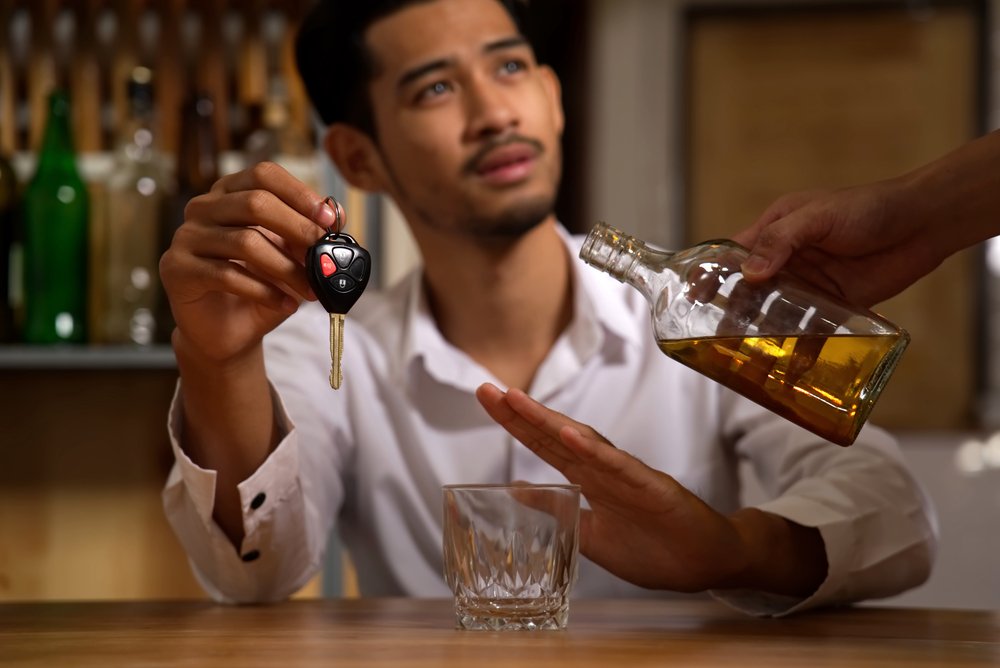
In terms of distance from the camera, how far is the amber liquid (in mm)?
871

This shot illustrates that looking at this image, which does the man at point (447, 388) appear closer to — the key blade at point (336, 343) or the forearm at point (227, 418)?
the forearm at point (227, 418)

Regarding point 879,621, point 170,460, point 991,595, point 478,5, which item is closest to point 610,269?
point 879,621

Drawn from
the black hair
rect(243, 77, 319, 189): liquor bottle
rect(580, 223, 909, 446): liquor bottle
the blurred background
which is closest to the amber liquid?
rect(580, 223, 909, 446): liquor bottle

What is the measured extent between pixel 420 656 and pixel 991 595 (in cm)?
224

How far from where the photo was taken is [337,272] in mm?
801

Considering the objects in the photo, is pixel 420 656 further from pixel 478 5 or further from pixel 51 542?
pixel 51 542

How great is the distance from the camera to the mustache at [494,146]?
145 cm

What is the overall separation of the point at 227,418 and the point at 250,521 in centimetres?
12

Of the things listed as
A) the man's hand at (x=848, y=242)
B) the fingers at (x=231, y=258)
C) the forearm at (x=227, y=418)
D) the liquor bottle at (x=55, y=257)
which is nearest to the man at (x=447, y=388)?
the forearm at (x=227, y=418)

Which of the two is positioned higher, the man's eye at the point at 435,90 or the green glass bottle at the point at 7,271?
the man's eye at the point at 435,90

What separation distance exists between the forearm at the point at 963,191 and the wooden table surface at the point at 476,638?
11.8 inches

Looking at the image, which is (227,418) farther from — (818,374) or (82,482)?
(82,482)

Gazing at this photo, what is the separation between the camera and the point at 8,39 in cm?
203

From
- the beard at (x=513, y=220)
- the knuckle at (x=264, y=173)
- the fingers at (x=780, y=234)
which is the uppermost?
the beard at (x=513, y=220)
